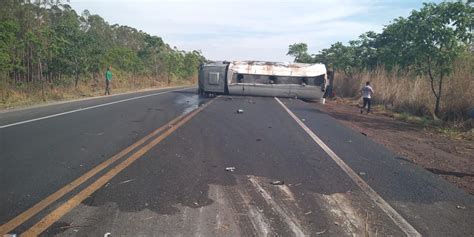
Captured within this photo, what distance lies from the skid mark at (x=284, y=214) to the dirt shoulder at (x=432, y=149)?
9.72 feet

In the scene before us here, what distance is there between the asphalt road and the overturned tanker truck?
15804 mm

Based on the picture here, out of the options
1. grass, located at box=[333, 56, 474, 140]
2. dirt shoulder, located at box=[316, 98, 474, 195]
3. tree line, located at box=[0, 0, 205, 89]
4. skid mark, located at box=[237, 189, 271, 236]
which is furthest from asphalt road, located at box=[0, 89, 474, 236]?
tree line, located at box=[0, 0, 205, 89]

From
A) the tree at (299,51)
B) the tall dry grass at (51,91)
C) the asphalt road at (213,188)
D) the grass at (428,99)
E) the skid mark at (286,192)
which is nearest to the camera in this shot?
the asphalt road at (213,188)

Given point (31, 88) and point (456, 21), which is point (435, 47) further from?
point (31, 88)

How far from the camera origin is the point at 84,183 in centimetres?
502

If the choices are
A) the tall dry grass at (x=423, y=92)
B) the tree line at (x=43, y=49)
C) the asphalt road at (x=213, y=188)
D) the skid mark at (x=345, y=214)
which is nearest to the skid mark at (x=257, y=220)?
the asphalt road at (x=213, y=188)

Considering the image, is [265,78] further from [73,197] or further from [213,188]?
[73,197]

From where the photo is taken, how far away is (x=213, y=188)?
507cm

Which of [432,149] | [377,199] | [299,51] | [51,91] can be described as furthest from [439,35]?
[299,51]

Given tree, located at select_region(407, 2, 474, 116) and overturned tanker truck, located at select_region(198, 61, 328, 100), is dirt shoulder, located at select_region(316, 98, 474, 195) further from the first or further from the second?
overturned tanker truck, located at select_region(198, 61, 328, 100)

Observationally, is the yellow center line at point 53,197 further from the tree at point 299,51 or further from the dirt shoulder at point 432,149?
the tree at point 299,51

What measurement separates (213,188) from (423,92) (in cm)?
1546

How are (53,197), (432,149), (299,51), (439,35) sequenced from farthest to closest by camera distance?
(299,51) → (439,35) → (432,149) → (53,197)

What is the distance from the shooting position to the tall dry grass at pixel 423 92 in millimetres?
14755
